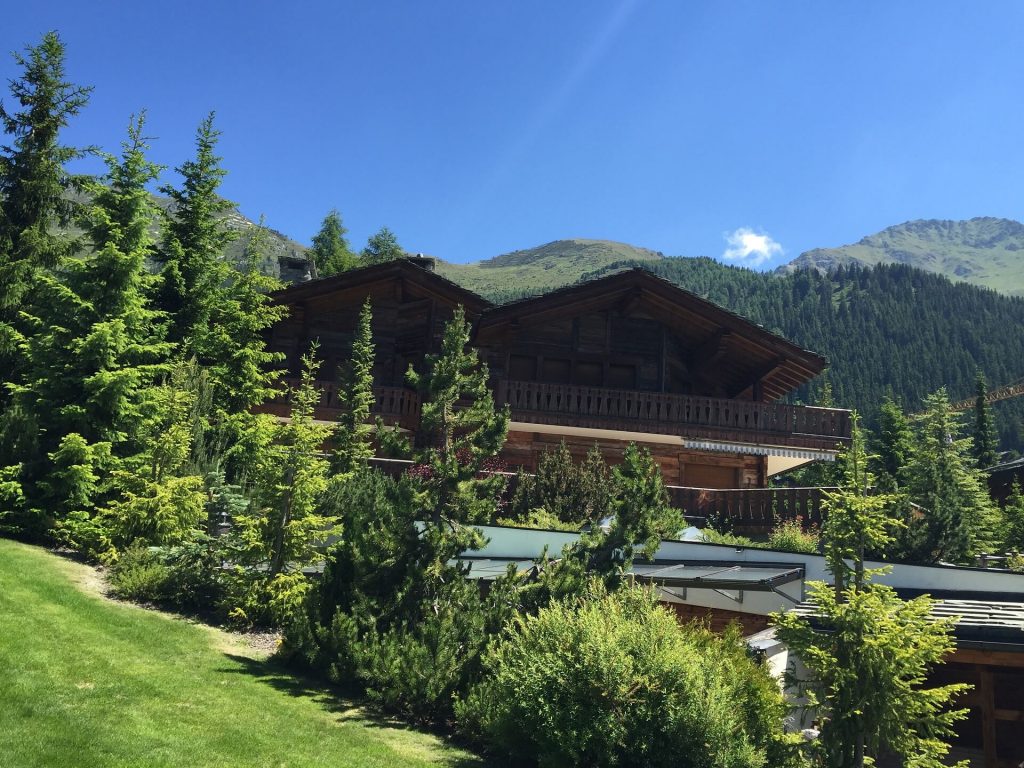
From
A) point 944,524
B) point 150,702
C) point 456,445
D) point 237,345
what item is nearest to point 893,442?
point 944,524

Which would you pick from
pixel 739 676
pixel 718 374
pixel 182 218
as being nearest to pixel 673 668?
pixel 739 676

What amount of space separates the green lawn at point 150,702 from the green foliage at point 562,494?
8.27m

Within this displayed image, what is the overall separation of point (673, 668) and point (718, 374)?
22.5m

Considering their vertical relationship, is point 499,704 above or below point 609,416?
below

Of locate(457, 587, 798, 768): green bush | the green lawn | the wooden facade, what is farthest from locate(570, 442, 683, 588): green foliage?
the wooden facade

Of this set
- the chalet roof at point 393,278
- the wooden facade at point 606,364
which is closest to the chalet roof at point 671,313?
the wooden facade at point 606,364

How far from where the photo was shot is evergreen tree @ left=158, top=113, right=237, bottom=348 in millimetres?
20672

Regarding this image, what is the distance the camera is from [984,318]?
405 feet

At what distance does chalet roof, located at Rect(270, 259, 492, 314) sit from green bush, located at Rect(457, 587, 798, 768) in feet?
63.0

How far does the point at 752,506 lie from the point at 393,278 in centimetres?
1471

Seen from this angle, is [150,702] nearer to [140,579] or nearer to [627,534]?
[140,579]

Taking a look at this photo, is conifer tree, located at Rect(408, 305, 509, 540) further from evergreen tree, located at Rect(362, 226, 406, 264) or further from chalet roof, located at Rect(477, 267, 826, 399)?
evergreen tree, located at Rect(362, 226, 406, 264)

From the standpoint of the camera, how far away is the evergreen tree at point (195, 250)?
2067 cm

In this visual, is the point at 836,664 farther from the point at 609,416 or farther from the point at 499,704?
the point at 609,416
